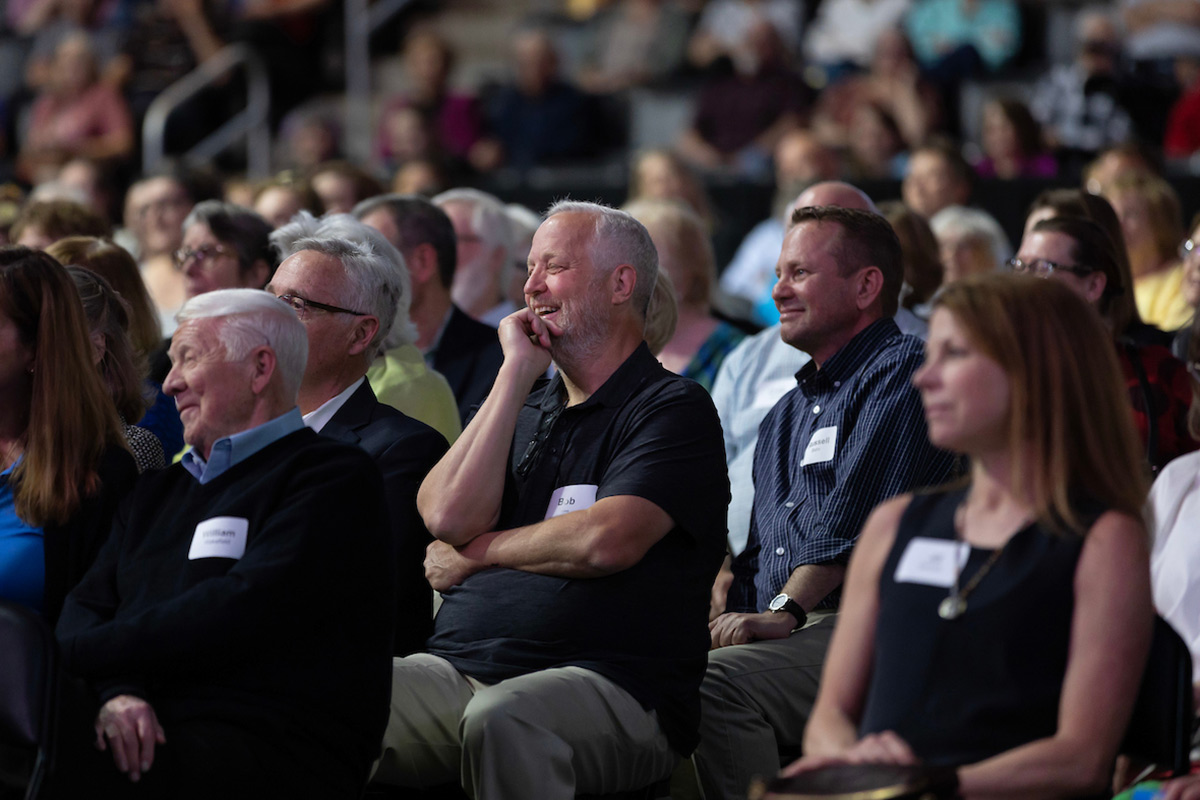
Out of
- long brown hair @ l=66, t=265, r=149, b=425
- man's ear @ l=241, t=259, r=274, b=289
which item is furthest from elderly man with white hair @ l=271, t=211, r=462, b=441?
man's ear @ l=241, t=259, r=274, b=289

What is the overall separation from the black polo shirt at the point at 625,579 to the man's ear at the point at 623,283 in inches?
5.9

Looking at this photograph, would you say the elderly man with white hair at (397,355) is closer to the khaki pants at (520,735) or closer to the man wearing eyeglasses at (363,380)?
the man wearing eyeglasses at (363,380)

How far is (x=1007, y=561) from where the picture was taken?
83.4 inches

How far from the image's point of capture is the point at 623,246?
3.20 metres

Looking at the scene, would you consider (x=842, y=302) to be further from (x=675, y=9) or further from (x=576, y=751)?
(x=675, y=9)

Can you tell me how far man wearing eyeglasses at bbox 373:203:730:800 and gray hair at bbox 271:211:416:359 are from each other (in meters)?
0.50

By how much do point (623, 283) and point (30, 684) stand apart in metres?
1.40

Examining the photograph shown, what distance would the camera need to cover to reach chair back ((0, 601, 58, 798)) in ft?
7.63

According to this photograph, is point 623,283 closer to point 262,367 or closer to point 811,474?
point 811,474

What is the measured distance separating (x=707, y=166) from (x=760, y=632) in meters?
6.00

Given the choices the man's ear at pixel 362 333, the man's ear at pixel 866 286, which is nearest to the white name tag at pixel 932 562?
the man's ear at pixel 866 286

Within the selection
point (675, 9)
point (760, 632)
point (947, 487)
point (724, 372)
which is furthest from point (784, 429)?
point (675, 9)

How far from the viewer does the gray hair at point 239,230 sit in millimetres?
4719

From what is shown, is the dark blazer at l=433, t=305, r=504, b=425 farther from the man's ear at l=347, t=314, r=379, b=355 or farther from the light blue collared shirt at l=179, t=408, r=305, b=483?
the light blue collared shirt at l=179, t=408, r=305, b=483
